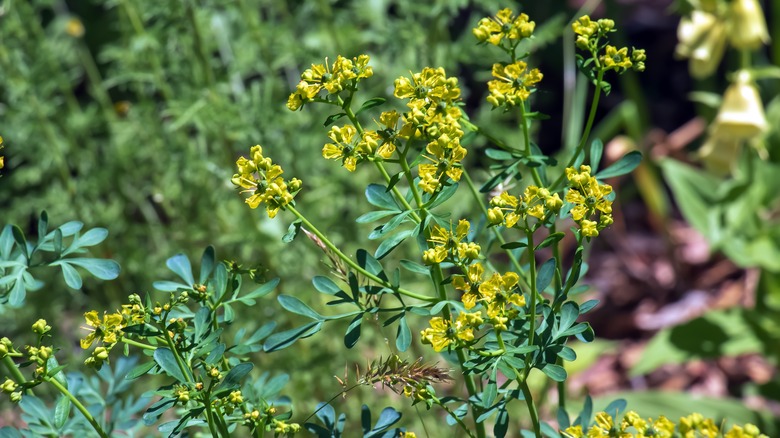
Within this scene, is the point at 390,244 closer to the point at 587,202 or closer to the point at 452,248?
the point at 452,248

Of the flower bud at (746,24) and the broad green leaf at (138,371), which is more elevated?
Answer: the broad green leaf at (138,371)

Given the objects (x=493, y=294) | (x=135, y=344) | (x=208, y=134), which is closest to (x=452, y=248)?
(x=493, y=294)

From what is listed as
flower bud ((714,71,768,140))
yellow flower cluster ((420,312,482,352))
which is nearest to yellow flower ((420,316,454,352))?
yellow flower cluster ((420,312,482,352))

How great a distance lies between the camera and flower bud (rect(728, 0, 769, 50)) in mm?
1786

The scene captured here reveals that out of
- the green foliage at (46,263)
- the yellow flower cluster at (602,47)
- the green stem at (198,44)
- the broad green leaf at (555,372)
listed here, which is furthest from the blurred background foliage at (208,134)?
the broad green leaf at (555,372)

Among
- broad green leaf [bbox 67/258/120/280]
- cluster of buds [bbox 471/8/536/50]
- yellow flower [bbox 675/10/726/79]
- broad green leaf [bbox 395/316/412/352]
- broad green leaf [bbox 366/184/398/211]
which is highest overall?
cluster of buds [bbox 471/8/536/50]

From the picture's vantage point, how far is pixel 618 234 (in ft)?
9.17

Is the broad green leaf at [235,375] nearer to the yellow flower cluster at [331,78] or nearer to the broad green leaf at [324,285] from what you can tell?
the broad green leaf at [324,285]

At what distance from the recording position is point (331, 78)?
2.27ft

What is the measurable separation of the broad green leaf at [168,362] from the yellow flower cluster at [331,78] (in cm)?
21

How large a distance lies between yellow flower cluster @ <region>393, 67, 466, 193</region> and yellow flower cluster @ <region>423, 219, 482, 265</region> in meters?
0.03

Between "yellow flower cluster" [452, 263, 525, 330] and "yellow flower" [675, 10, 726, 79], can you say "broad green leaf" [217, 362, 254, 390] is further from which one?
"yellow flower" [675, 10, 726, 79]

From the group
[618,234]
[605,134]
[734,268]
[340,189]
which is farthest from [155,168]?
[734,268]

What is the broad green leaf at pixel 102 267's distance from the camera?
76cm
